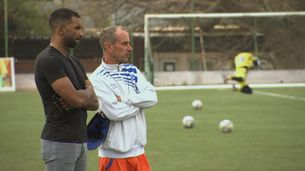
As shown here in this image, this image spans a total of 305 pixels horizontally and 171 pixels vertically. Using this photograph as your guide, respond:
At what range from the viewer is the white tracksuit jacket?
5.37 metres

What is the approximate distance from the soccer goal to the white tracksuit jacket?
23131mm

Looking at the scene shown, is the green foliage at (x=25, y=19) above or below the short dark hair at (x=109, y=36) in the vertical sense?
above

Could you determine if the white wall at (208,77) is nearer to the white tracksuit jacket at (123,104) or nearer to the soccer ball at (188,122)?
the soccer ball at (188,122)

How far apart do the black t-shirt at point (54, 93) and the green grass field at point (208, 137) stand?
4.41 metres

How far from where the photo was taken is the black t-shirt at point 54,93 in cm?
468

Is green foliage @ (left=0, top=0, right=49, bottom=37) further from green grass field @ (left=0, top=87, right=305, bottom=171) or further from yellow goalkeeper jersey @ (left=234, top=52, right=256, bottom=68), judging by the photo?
green grass field @ (left=0, top=87, right=305, bottom=171)

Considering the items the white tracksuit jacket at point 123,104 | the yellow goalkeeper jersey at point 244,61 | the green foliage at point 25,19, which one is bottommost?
the white tracksuit jacket at point 123,104

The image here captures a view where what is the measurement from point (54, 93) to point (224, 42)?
86.2 ft

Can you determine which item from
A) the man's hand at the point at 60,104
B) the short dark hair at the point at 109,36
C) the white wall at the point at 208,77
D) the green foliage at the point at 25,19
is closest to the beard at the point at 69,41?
the man's hand at the point at 60,104

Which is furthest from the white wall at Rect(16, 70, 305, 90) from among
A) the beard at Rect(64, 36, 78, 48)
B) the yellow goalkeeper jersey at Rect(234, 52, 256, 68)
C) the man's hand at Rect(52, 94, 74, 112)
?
the man's hand at Rect(52, 94, 74, 112)

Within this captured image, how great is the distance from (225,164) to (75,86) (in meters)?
4.95

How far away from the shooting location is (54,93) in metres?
4.75

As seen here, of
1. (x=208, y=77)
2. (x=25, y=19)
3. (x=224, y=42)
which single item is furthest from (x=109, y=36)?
(x=25, y=19)

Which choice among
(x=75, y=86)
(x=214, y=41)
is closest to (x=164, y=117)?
(x=75, y=86)
